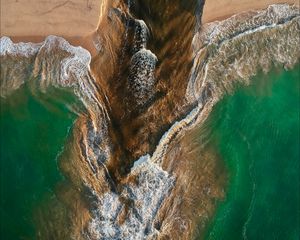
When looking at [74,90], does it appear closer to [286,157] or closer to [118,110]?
[118,110]

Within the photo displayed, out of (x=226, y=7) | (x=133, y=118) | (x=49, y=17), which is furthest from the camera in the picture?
(x=226, y=7)

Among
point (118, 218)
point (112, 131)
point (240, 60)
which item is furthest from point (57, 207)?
point (240, 60)

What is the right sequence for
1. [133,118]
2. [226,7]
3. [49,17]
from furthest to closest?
1. [226,7]
2. [133,118]
3. [49,17]

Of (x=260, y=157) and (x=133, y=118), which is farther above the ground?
(x=133, y=118)

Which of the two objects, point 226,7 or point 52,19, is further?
point 226,7

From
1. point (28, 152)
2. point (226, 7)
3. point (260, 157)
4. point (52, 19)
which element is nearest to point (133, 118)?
point (28, 152)

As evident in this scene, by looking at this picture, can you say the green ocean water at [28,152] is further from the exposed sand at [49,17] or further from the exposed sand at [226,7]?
the exposed sand at [226,7]

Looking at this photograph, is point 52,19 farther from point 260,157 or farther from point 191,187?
point 260,157
